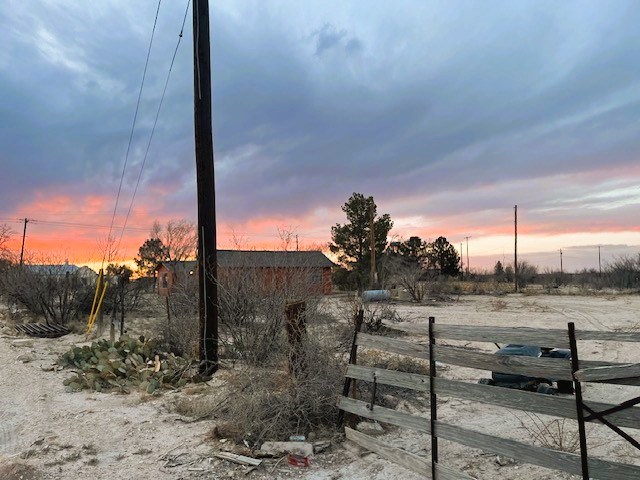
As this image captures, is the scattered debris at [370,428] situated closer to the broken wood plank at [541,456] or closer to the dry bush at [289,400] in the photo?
the dry bush at [289,400]

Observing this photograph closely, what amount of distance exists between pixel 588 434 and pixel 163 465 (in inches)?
193

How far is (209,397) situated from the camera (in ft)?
24.2

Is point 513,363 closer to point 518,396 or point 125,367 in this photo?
point 518,396

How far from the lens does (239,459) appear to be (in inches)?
201

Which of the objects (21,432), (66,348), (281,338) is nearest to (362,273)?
(66,348)

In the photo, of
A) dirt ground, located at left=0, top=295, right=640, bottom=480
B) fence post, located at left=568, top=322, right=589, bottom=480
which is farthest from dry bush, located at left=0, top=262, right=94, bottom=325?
fence post, located at left=568, top=322, right=589, bottom=480

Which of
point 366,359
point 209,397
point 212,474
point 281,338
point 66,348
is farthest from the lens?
point 66,348

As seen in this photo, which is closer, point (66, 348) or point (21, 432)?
point (21, 432)

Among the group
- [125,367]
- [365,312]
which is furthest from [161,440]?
[365,312]

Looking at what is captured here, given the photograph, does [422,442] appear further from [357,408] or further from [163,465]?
[163,465]

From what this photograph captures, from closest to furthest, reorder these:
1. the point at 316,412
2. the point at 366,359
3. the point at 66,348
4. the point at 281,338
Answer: the point at 316,412 < the point at 281,338 < the point at 366,359 < the point at 66,348

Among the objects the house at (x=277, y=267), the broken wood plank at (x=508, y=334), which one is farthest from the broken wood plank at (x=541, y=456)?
the house at (x=277, y=267)

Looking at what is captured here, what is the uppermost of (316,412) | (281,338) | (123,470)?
(281,338)

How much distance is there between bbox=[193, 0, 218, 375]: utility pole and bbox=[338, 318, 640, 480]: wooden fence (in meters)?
4.25
